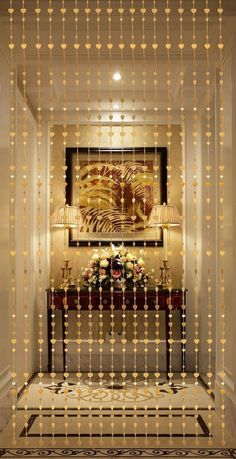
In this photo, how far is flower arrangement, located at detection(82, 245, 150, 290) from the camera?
587cm

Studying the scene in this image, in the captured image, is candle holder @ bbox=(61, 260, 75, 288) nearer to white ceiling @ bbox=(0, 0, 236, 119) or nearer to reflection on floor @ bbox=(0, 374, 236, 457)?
reflection on floor @ bbox=(0, 374, 236, 457)

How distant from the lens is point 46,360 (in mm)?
6184

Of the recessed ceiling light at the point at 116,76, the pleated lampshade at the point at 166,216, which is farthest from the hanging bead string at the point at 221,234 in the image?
the pleated lampshade at the point at 166,216

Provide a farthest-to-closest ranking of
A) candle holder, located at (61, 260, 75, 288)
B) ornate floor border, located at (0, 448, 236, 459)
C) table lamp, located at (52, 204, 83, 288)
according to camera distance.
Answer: table lamp, located at (52, 204, 83, 288), candle holder, located at (61, 260, 75, 288), ornate floor border, located at (0, 448, 236, 459)

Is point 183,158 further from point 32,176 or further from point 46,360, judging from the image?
point 46,360

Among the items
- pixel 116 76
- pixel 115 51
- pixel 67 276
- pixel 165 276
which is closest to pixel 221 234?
pixel 115 51

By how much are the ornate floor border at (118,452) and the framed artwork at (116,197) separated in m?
2.97

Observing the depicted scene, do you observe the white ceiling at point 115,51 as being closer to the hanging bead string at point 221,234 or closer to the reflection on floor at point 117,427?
the hanging bead string at point 221,234

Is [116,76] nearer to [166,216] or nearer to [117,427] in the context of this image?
[166,216]

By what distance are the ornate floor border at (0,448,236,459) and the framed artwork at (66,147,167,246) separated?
2.97 meters

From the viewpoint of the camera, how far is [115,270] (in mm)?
5906

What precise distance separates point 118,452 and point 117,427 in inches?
19.8

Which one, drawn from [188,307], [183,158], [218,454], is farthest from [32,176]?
[218,454]

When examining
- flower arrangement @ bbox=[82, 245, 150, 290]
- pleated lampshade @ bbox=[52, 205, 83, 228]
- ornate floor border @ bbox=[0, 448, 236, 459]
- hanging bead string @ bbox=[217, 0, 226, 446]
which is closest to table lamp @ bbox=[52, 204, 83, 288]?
pleated lampshade @ bbox=[52, 205, 83, 228]
